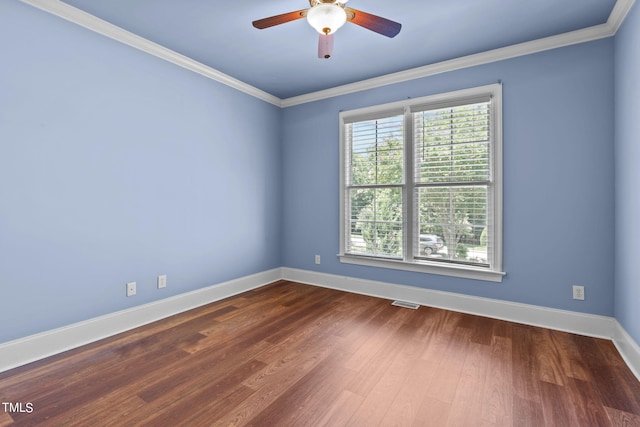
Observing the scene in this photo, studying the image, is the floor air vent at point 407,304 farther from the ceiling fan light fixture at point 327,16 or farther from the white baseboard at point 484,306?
the ceiling fan light fixture at point 327,16

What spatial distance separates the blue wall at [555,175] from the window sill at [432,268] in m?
0.08

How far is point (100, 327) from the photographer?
257cm

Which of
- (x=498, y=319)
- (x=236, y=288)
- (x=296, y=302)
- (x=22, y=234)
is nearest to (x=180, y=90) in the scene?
(x=22, y=234)

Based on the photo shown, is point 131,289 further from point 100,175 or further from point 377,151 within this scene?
point 377,151

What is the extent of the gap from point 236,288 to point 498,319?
291cm

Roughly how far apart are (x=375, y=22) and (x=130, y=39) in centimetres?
219

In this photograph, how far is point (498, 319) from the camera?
9.91 ft

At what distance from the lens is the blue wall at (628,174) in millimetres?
2104

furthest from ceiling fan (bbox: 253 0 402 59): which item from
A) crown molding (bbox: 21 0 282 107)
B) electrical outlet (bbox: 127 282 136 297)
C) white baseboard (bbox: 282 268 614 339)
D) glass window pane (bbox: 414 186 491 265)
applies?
white baseboard (bbox: 282 268 614 339)

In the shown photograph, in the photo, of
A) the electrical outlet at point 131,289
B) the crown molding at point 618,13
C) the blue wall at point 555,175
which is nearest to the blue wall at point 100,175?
the electrical outlet at point 131,289

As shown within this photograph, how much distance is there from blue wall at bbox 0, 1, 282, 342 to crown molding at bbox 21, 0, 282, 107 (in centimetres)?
6

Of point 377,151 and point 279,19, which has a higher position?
point 279,19

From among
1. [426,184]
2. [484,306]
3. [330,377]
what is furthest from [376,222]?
[330,377]

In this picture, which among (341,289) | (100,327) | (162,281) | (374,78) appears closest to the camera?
(100,327)
